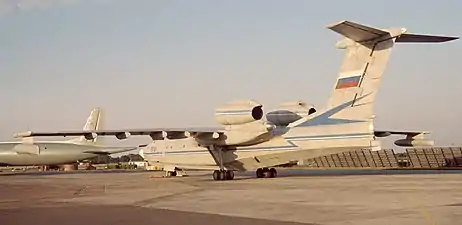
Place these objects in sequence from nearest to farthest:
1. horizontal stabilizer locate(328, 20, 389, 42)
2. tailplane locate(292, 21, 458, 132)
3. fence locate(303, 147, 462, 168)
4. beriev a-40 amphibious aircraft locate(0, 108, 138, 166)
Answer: horizontal stabilizer locate(328, 20, 389, 42), tailplane locate(292, 21, 458, 132), fence locate(303, 147, 462, 168), beriev a-40 amphibious aircraft locate(0, 108, 138, 166)

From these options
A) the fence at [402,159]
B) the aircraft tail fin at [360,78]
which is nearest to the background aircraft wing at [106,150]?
the fence at [402,159]

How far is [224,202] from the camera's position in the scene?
17.7m

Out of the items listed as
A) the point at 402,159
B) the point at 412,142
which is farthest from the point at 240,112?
the point at 402,159

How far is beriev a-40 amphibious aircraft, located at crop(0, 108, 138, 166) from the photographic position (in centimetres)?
6550

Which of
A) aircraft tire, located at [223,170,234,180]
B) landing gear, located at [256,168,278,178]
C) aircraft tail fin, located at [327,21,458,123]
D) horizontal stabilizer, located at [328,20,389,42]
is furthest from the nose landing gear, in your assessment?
horizontal stabilizer, located at [328,20,389,42]

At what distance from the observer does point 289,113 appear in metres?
35.7

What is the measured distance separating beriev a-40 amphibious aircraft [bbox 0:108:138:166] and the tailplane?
39580mm

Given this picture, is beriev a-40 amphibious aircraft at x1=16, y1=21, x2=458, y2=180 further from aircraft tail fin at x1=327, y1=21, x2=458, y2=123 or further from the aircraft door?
the aircraft door

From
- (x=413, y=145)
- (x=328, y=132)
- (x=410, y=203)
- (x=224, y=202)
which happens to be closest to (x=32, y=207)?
(x=224, y=202)

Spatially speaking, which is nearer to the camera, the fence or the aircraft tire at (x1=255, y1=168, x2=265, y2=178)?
the aircraft tire at (x1=255, y1=168, x2=265, y2=178)

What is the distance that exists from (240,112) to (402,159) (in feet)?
114

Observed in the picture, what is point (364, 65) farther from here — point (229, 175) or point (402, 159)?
point (402, 159)

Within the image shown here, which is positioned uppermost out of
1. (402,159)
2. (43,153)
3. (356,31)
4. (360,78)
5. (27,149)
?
(356,31)

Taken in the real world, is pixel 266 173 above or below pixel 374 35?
below
